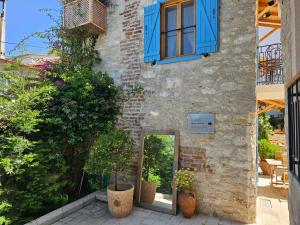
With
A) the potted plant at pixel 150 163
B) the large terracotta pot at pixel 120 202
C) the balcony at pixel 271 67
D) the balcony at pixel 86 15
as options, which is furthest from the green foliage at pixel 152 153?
the balcony at pixel 271 67

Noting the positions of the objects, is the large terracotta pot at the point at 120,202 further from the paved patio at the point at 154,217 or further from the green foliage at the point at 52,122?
the green foliage at the point at 52,122

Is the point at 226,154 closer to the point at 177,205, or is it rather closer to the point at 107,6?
the point at 177,205

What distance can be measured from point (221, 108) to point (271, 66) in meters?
3.87

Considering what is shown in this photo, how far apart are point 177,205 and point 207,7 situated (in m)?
3.97

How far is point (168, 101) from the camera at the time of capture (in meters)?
4.79

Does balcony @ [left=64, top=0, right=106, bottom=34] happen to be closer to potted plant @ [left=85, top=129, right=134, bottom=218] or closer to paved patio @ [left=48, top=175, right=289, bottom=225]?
potted plant @ [left=85, top=129, right=134, bottom=218]

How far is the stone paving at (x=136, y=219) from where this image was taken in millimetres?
4039

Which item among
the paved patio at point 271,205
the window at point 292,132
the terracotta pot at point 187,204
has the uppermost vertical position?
the window at point 292,132

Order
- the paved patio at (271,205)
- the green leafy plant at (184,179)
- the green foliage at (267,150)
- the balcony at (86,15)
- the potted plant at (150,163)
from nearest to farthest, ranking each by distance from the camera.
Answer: the paved patio at (271,205) → the green leafy plant at (184,179) → the potted plant at (150,163) → the balcony at (86,15) → the green foliage at (267,150)

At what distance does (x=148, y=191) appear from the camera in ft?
15.8

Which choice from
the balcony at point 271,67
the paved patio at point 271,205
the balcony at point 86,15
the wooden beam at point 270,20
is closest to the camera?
the paved patio at point 271,205

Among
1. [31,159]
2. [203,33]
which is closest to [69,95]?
[31,159]

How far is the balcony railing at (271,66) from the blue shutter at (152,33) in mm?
3788

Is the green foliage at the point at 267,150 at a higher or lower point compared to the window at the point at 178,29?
lower
